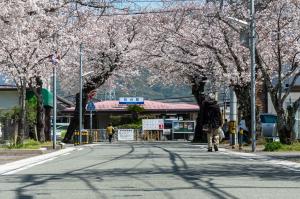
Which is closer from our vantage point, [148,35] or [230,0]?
[230,0]

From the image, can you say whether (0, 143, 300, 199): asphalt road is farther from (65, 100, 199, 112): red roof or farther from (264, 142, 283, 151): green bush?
(65, 100, 199, 112): red roof

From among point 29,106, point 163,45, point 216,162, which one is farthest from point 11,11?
point 29,106

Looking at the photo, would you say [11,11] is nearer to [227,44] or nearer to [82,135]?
[227,44]

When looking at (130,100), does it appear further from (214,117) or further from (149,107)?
(214,117)

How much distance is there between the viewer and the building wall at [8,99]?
148 feet

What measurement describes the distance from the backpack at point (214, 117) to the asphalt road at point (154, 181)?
6623 millimetres

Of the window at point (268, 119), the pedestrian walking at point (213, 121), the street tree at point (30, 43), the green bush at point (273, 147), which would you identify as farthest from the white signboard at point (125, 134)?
the green bush at point (273, 147)

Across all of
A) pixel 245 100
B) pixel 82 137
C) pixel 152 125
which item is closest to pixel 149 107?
pixel 152 125

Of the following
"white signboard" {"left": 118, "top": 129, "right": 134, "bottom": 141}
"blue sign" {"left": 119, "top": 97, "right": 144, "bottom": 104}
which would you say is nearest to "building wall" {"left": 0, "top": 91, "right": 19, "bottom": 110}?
"white signboard" {"left": 118, "top": 129, "right": 134, "bottom": 141}

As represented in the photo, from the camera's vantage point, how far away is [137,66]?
1757 inches

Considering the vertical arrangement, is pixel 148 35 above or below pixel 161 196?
above

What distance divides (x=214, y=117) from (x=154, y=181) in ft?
38.0

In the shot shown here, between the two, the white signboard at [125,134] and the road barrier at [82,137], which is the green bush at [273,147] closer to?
the road barrier at [82,137]

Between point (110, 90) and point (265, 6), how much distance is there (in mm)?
27408
